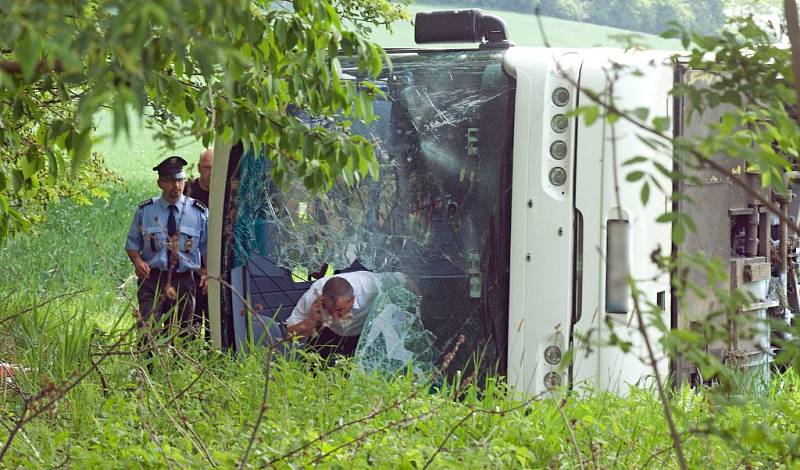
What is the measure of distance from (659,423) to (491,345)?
44.2 inches

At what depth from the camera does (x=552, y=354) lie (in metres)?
5.80

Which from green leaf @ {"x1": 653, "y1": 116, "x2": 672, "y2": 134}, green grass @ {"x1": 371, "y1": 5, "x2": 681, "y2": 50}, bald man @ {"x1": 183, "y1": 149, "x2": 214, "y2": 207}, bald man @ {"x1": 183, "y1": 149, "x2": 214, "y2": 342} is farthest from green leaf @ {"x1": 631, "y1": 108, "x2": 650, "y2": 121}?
green grass @ {"x1": 371, "y1": 5, "x2": 681, "y2": 50}

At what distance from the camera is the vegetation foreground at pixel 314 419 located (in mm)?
4117

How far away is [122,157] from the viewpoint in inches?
1532

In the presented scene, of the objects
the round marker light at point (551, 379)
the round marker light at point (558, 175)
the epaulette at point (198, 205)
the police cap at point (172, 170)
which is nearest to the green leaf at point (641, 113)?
the round marker light at point (551, 379)

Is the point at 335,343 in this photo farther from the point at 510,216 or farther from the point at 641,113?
the point at 641,113

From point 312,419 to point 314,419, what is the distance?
67mm

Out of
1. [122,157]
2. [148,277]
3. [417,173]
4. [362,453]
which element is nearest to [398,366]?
[417,173]

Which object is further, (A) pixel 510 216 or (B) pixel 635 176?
(A) pixel 510 216

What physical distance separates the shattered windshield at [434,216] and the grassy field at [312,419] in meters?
0.30

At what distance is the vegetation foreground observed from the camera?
13.5ft

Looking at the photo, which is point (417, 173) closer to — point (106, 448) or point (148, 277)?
point (106, 448)

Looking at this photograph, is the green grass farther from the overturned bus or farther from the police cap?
the overturned bus

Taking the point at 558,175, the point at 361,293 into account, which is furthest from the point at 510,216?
the point at 361,293
